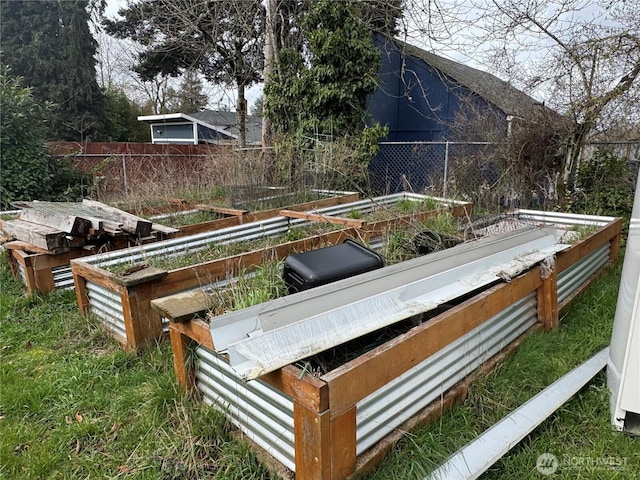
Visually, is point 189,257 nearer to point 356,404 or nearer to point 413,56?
point 356,404

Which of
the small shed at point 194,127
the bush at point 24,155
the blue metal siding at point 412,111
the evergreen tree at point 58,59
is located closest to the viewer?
the bush at point 24,155

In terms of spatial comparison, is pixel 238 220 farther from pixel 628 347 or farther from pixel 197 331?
pixel 628 347

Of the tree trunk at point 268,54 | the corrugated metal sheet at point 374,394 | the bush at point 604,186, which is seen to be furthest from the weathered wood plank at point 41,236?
the bush at point 604,186

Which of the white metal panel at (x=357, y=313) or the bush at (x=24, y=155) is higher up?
the bush at (x=24, y=155)

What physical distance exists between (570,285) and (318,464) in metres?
2.87

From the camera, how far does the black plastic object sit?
2236mm

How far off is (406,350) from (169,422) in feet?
4.11

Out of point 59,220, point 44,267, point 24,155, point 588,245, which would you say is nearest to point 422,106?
point 588,245

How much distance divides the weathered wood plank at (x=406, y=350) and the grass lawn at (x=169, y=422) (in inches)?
14.1

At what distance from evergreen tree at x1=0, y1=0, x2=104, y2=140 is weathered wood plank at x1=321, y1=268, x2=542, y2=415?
20544mm

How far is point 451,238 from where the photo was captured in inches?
132

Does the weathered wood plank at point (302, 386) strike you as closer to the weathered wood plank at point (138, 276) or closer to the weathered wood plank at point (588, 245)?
the weathered wood plank at point (138, 276)

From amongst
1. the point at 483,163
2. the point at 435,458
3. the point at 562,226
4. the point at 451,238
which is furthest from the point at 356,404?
the point at 483,163

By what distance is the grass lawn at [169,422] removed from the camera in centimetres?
176
